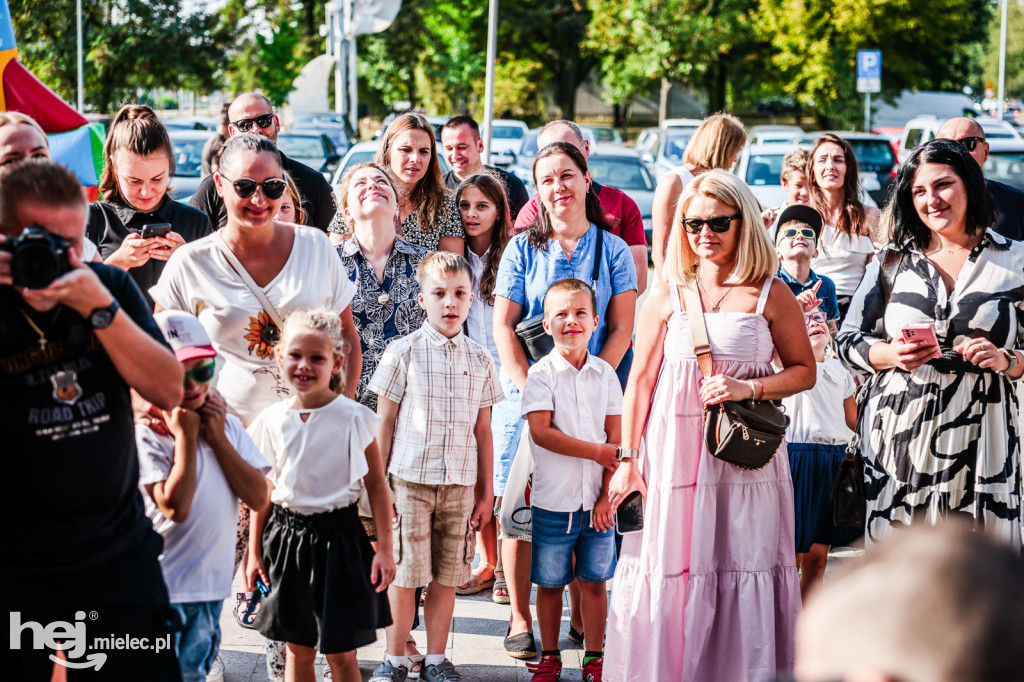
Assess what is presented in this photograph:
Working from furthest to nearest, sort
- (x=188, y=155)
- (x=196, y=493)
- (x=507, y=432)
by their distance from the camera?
1. (x=188, y=155)
2. (x=507, y=432)
3. (x=196, y=493)

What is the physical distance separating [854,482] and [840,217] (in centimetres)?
270

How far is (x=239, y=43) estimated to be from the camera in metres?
38.2

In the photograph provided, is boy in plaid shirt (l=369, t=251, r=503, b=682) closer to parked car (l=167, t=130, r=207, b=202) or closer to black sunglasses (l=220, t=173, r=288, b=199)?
black sunglasses (l=220, t=173, r=288, b=199)

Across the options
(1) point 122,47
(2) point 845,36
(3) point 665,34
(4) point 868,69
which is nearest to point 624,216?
(4) point 868,69

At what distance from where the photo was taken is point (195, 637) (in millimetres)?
3229

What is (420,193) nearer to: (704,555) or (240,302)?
(240,302)

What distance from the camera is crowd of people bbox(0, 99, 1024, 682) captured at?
261 cm

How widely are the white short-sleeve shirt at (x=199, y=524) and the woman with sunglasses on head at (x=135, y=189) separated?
1.32 m

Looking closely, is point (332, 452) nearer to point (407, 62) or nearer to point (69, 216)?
point (69, 216)

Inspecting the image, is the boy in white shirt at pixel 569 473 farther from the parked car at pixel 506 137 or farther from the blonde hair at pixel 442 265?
the parked car at pixel 506 137

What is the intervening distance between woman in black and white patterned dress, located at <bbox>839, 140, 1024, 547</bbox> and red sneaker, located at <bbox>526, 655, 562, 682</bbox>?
1371 millimetres

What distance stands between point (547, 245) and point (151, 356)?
8.12ft

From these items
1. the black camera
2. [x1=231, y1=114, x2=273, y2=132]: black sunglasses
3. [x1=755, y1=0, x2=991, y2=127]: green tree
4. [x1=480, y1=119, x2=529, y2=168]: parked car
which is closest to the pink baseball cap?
the black camera

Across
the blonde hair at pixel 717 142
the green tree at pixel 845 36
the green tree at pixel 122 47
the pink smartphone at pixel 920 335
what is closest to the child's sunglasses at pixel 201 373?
the pink smartphone at pixel 920 335
